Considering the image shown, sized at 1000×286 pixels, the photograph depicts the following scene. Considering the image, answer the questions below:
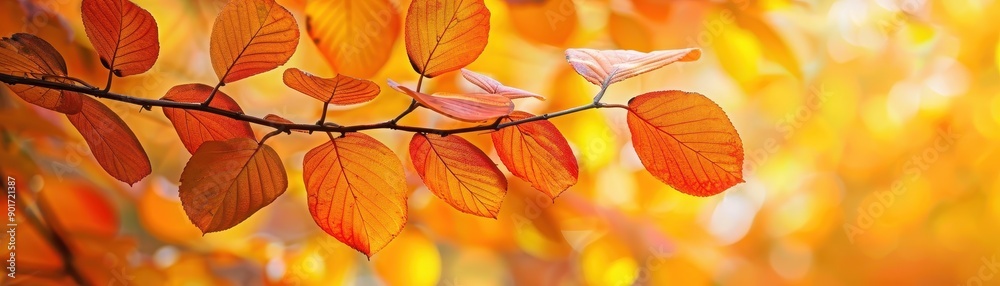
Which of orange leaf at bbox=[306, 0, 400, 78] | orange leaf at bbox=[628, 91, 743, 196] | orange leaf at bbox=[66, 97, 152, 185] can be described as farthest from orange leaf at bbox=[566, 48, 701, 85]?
orange leaf at bbox=[306, 0, 400, 78]

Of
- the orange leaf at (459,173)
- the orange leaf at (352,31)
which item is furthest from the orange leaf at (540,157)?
the orange leaf at (352,31)

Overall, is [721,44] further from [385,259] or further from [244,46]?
[244,46]

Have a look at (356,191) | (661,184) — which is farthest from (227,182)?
(661,184)

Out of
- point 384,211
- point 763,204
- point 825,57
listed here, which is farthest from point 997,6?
point 384,211

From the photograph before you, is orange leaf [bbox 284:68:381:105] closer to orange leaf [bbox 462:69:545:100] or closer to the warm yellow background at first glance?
orange leaf [bbox 462:69:545:100]

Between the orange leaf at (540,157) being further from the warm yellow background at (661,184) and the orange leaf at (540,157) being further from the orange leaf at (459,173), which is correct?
the warm yellow background at (661,184)
